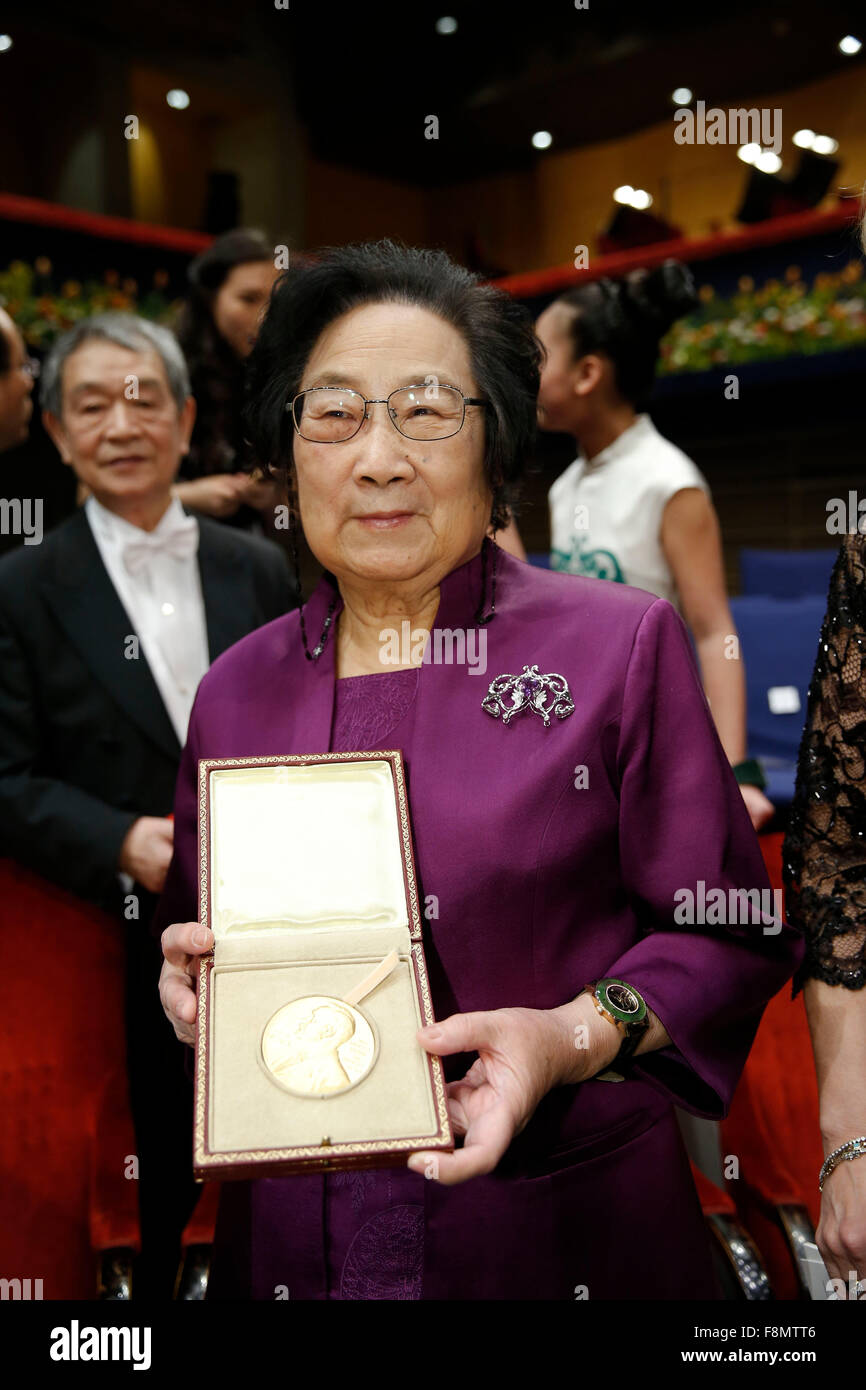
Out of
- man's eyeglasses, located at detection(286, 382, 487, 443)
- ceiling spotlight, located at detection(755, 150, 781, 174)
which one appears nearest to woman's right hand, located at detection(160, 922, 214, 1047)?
man's eyeglasses, located at detection(286, 382, 487, 443)

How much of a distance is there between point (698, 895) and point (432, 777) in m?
0.31

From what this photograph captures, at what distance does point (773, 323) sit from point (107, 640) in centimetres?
570

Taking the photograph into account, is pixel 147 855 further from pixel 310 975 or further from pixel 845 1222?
pixel 845 1222

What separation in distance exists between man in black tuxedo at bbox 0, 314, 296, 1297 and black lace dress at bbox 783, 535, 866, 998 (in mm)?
909

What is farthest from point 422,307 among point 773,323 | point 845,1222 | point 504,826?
point 773,323

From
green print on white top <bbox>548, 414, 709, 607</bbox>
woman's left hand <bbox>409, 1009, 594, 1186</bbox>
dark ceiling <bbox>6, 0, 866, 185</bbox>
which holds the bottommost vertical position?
woman's left hand <bbox>409, 1009, 594, 1186</bbox>

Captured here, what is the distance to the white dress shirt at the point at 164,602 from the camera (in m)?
2.15

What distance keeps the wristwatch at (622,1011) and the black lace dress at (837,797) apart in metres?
0.25

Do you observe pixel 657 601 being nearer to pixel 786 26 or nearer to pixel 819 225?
pixel 819 225

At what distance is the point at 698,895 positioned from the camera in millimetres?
1227

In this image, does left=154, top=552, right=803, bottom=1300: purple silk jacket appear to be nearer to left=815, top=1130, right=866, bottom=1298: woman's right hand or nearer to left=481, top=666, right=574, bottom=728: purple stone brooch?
left=481, top=666, right=574, bottom=728: purple stone brooch

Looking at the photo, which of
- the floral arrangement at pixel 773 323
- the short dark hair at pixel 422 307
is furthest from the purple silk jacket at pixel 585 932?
the floral arrangement at pixel 773 323

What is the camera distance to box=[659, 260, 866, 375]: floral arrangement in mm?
6523

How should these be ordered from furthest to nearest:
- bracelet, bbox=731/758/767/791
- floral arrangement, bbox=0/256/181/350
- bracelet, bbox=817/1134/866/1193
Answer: floral arrangement, bbox=0/256/181/350 < bracelet, bbox=731/758/767/791 < bracelet, bbox=817/1134/866/1193
